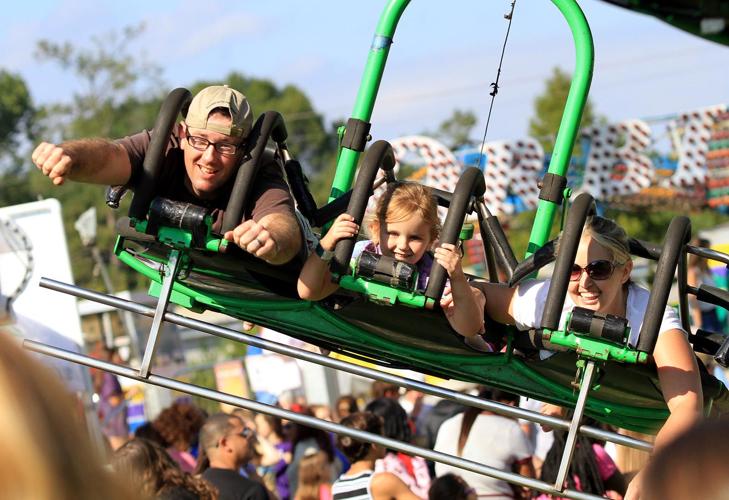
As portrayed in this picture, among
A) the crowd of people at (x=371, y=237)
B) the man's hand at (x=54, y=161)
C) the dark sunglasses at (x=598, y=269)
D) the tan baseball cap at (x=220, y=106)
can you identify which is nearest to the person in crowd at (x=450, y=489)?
the crowd of people at (x=371, y=237)

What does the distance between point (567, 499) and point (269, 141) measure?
5.66ft

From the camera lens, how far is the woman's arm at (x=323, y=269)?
14.0 feet

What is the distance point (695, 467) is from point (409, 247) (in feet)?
10.3

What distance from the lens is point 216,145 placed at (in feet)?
14.7

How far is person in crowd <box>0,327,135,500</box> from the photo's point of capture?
1.46m

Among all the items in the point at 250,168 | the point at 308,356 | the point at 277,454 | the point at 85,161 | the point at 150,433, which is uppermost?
the point at 250,168

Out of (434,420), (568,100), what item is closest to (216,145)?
(568,100)

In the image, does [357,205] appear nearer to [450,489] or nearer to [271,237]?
[271,237]

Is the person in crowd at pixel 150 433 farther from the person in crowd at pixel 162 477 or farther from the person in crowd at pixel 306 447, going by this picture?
the person in crowd at pixel 162 477

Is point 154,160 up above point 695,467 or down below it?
above

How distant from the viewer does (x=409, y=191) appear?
4613 millimetres

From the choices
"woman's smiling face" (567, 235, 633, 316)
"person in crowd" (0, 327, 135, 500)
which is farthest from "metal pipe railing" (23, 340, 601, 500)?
"person in crowd" (0, 327, 135, 500)

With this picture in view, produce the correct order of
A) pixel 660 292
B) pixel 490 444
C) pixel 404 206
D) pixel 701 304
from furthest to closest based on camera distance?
pixel 701 304
pixel 490 444
pixel 404 206
pixel 660 292

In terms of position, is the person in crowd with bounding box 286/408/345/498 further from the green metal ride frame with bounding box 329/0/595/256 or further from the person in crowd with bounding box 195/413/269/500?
the green metal ride frame with bounding box 329/0/595/256
